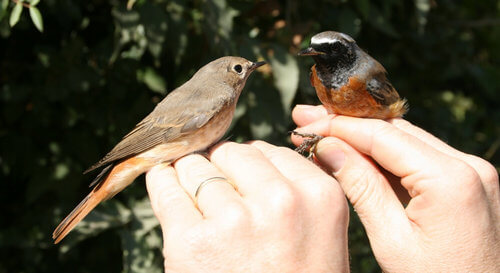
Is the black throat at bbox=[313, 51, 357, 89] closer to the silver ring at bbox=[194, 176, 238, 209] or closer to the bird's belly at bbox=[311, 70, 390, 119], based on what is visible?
the bird's belly at bbox=[311, 70, 390, 119]

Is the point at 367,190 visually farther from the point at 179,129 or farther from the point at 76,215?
the point at 76,215

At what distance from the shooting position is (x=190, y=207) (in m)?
1.76

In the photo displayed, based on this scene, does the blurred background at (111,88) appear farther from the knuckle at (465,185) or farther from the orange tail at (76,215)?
the knuckle at (465,185)

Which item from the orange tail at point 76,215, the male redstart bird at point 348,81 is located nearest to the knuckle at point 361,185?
the male redstart bird at point 348,81

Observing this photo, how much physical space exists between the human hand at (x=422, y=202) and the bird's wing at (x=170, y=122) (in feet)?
2.79

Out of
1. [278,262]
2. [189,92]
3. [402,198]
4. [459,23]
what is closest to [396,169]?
[402,198]

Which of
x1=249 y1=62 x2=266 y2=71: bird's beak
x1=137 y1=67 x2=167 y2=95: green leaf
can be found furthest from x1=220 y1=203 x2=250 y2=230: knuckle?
x1=137 y1=67 x2=167 y2=95: green leaf

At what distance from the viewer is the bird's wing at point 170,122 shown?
2.65 m

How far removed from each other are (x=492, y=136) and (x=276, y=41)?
132 inches

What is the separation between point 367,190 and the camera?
2.03m

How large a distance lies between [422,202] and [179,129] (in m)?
1.49

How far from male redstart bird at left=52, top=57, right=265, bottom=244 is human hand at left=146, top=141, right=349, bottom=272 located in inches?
31.9

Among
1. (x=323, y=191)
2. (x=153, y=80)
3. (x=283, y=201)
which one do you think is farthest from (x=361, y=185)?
(x=153, y=80)

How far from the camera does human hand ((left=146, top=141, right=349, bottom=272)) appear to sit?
1541mm
